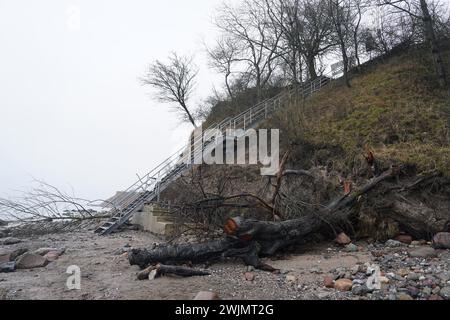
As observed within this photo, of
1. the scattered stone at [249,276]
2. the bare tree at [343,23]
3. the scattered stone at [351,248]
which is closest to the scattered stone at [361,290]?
the scattered stone at [249,276]

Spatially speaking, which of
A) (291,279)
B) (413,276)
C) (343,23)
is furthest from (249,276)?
(343,23)

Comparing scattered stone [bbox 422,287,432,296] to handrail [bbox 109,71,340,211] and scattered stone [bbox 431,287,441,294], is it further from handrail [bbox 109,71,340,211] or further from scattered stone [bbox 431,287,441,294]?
handrail [bbox 109,71,340,211]

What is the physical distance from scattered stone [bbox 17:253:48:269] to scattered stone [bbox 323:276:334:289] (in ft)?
19.6

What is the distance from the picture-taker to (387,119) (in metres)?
10.5

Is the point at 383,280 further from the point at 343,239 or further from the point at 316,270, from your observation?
the point at 343,239

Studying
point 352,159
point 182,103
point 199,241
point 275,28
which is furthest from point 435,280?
point 182,103

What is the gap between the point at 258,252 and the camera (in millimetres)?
6582

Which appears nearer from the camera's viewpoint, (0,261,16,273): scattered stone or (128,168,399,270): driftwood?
(128,168,399,270): driftwood

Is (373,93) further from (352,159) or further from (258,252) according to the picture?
(258,252)

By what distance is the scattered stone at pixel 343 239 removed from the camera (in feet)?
23.5

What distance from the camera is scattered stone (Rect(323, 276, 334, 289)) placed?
4914 mm

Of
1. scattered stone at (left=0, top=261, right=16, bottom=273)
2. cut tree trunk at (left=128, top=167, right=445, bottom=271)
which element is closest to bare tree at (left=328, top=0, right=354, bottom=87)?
cut tree trunk at (left=128, top=167, right=445, bottom=271)

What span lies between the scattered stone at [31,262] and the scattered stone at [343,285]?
6.15 meters

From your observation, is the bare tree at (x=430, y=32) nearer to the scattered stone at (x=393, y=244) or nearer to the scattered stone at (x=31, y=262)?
the scattered stone at (x=393, y=244)
